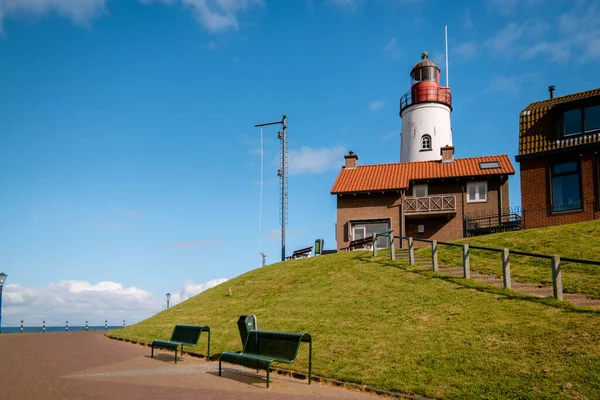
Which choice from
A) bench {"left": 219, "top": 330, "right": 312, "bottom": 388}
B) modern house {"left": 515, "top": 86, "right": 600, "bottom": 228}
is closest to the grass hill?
bench {"left": 219, "top": 330, "right": 312, "bottom": 388}

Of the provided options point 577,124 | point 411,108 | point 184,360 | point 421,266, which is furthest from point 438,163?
point 184,360

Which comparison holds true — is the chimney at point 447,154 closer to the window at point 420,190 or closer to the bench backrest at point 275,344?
the window at point 420,190

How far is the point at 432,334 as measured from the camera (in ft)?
40.2

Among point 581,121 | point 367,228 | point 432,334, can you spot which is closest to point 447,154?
point 367,228

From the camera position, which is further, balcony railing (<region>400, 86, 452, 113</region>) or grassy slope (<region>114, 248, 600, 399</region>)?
balcony railing (<region>400, 86, 452, 113</region>)

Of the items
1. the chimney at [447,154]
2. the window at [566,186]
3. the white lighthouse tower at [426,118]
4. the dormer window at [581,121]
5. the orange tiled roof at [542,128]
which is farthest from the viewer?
the white lighthouse tower at [426,118]

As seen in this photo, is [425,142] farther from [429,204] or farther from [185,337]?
[185,337]

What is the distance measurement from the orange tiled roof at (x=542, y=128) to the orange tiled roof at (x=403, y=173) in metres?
5.72

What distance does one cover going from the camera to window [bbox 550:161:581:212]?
85.7 ft

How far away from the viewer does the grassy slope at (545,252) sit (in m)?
15.6

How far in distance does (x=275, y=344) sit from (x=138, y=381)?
2993 mm

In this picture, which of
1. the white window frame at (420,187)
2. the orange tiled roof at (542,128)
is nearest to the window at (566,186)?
the orange tiled roof at (542,128)

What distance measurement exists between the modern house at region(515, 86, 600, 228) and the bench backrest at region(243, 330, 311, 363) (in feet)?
66.4

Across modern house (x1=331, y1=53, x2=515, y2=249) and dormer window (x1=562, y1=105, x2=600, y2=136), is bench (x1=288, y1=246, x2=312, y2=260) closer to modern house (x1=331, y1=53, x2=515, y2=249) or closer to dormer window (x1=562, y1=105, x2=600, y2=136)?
modern house (x1=331, y1=53, x2=515, y2=249)
